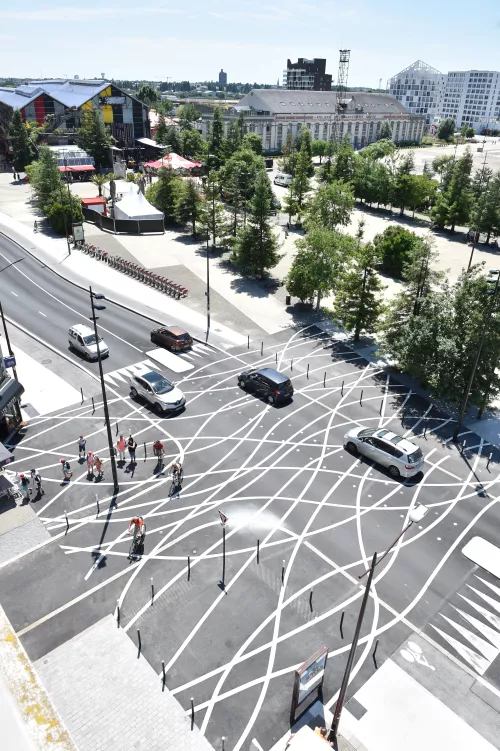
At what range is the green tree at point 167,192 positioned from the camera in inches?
2469

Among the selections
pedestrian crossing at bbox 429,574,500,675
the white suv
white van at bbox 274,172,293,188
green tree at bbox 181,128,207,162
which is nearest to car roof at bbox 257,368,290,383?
the white suv

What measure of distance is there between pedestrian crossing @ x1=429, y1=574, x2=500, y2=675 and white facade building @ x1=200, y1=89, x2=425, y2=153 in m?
121

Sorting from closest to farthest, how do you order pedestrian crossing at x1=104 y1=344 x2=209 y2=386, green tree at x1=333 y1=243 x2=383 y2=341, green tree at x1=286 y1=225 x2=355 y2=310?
1. pedestrian crossing at x1=104 y1=344 x2=209 y2=386
2. green tree at x1=333 y1=243 x2=383 y2=341
3. green tree at x1=286 y1=225 x2=355 y2=310

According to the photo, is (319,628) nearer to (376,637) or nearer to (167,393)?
(376,637)

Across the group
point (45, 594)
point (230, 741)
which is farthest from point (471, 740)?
point (45, 594)

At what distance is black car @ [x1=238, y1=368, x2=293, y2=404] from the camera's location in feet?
93.1

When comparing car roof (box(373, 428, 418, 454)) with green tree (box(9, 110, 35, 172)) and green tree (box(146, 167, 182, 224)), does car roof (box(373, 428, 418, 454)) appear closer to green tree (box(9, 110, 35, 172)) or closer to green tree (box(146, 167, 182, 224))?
green tree (box(146, 167, 182, 224))

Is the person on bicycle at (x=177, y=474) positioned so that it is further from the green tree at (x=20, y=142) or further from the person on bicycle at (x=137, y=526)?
the green tree at (x=20, y=142)

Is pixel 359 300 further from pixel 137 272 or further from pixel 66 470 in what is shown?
pixel 137 272

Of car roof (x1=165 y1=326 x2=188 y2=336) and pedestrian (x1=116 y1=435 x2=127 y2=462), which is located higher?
car roof (x1=165 y1=326 x2=188 y2=336)

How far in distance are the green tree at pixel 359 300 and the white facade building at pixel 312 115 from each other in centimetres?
9930

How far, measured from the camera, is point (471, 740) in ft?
44.8

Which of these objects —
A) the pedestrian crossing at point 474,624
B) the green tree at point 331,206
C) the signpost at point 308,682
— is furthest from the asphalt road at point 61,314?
the pedestrian crossing at point 474,624

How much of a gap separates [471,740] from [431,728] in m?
1.02
